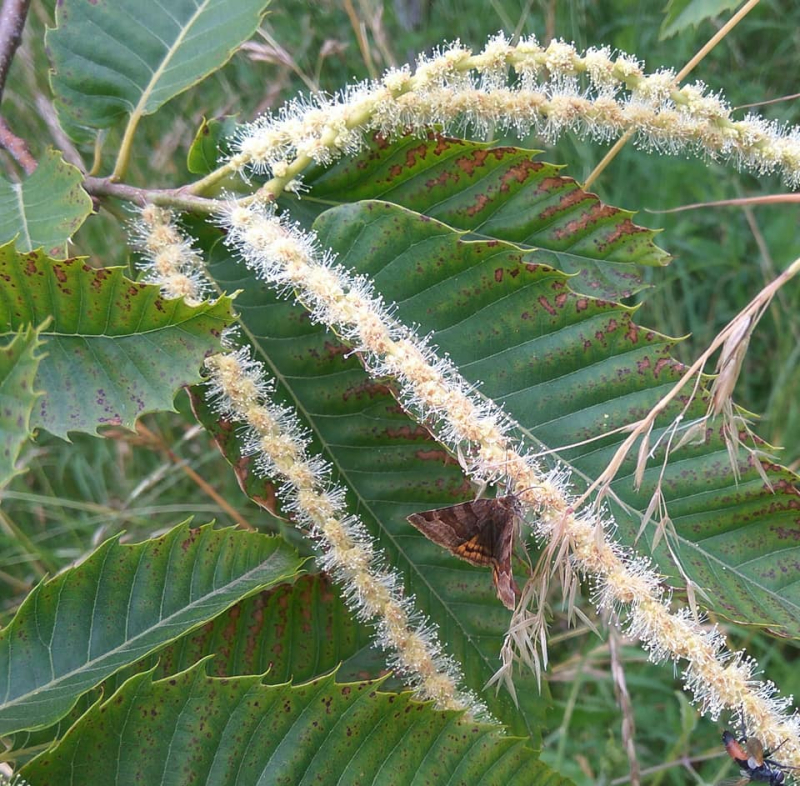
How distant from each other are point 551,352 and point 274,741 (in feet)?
2.35

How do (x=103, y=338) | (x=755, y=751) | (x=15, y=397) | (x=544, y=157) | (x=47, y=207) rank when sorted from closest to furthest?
(x=15, y=397), (x=755, y=751), (x=103, y=338), (x=47, y=207), (x=544, y=157)

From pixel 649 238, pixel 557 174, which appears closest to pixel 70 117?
pixel 557 174

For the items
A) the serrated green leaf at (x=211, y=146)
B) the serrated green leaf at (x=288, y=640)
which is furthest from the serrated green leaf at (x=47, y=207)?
the serrated green leaf at (x=288, y=640)

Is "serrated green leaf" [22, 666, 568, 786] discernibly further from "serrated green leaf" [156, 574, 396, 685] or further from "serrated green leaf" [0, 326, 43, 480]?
"serrated green leaf" [0, 326, 43, 480]

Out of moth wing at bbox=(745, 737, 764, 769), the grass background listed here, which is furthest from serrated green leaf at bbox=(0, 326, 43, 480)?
the grass background

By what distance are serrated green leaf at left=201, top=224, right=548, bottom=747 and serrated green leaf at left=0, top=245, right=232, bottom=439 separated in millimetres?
251

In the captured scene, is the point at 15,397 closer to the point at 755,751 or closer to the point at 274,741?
the point at 274,741

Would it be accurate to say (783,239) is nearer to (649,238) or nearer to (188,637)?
(649,238)

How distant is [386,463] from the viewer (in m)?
1.51

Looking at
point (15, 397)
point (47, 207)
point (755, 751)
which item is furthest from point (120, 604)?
point (755, 751)

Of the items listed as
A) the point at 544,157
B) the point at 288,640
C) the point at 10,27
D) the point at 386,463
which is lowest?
the point at 544,157

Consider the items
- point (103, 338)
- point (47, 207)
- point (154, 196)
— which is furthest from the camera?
point (154, 196)

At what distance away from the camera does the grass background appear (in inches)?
112

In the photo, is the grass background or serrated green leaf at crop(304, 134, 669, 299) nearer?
serrated green leaf at crop(304, 134, 669, 299)
